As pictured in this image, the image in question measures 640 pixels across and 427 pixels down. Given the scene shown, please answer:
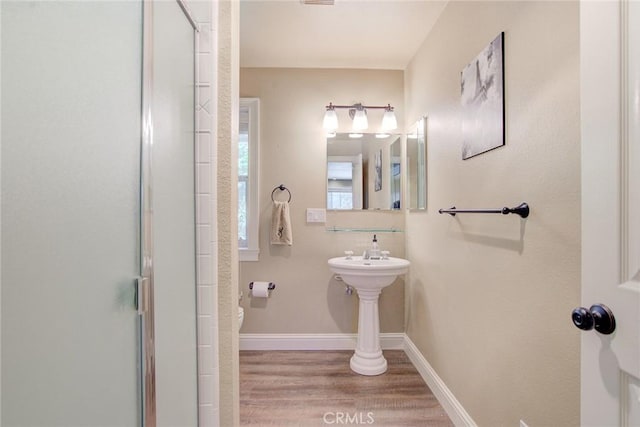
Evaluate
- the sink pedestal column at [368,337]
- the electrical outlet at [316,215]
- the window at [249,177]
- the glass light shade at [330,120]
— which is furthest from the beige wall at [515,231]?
the window at [249,177]

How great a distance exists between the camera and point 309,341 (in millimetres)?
2465

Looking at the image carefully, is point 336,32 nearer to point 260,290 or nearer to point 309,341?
point 260,290

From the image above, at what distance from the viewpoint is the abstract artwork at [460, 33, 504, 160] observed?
1208 mm

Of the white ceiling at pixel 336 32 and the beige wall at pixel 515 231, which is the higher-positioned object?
the white ceiling at pixel 336 32

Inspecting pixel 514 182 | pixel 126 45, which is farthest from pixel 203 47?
pixel 514 182

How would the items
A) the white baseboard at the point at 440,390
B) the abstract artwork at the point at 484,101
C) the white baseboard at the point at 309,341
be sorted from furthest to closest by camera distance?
the white baseboard at the point at 309,341 < the white baseboard at the point at 440,390 < the abstract artwork at the point at 484,101

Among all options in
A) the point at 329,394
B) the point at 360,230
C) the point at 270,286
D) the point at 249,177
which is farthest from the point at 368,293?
the point at 249,177

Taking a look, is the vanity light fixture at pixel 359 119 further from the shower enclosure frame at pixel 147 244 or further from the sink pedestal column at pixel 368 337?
the shower enclosure frame at pixel 147 244

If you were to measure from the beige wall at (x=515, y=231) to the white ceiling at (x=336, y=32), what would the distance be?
275 mm

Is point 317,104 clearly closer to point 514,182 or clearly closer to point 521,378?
point 514,182

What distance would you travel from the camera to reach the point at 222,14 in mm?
1045

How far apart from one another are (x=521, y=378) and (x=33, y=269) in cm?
146

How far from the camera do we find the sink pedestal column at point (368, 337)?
2.11 metres

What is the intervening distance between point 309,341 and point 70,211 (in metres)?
2.24
